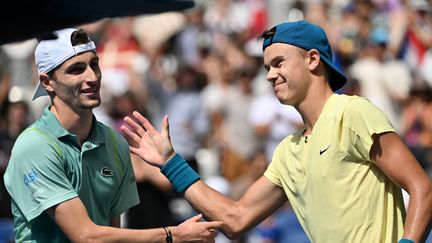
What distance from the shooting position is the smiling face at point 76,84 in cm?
652

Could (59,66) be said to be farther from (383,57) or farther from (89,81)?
(383,57)

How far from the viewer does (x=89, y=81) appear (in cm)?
653

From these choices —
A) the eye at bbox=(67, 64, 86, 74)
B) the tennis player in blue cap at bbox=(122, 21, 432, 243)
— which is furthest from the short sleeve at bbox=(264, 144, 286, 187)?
the eye at bbox=(67, 64, 86, 74)

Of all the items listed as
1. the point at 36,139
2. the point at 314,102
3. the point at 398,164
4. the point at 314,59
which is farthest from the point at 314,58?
the point at 36,139

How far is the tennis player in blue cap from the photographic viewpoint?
6195 mm

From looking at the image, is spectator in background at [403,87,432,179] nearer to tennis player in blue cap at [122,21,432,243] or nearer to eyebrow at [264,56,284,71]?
tennis player in blue cap at [122,21,432,243]

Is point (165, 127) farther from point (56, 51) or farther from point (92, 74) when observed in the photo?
point (56, 51)

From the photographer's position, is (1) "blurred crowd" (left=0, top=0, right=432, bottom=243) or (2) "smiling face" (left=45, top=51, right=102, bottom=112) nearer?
(2) "smiling face" (left=45, top=51, right=102, bottom=112)

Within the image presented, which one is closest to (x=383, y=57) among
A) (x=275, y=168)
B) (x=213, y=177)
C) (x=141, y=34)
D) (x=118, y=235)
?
(x=213, y=177)

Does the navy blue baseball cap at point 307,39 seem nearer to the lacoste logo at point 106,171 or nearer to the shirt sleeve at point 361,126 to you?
the shirt sleeve at point 361,126

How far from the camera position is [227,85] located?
15.6m

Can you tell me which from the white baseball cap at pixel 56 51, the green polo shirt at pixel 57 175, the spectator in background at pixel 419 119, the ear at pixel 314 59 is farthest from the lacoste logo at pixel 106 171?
the spectator in background at pixel 419 119

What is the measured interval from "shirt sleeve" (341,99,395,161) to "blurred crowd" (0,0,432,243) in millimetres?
5878

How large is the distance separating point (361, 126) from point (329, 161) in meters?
0.30
